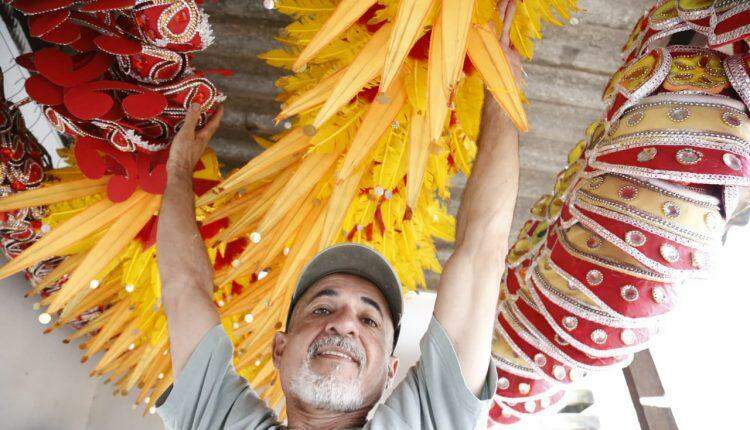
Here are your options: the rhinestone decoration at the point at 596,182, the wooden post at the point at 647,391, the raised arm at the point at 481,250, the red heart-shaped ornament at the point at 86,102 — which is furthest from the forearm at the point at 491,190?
the wooden post at the point at 647,391

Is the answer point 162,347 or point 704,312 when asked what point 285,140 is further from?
point 704,312

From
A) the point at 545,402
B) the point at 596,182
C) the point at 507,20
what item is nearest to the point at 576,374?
the point at 545,402

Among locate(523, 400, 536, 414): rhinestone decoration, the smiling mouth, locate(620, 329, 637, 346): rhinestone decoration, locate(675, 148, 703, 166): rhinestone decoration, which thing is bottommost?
locate(523, 400, 536, 414): rhinestone decoration

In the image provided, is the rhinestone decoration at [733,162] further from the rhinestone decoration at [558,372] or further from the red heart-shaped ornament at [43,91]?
the red heart-shaped ornament at [43,91]

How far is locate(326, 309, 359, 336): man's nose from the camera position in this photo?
0.99 metres

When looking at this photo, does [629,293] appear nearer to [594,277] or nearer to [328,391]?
[594,277]

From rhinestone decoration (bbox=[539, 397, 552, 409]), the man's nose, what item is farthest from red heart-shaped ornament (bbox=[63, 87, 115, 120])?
rhinestone decoration (bbox=[539, 397, 552, 409])

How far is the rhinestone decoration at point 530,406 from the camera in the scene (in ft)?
4.35

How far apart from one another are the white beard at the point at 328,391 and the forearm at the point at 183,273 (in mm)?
196

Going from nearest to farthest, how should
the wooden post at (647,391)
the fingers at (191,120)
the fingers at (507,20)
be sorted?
the fingers at (507,20), the fingers at (191,120), the wooden post at (647,391)

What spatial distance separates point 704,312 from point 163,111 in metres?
1.90

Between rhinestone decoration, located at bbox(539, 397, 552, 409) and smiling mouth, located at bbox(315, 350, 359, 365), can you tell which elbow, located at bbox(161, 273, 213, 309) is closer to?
smiling mouth, located at bbox(315, 350, 359, 365)

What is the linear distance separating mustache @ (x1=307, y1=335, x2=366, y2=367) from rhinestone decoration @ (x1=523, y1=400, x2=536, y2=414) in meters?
0.51

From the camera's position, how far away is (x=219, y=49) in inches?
69.5
